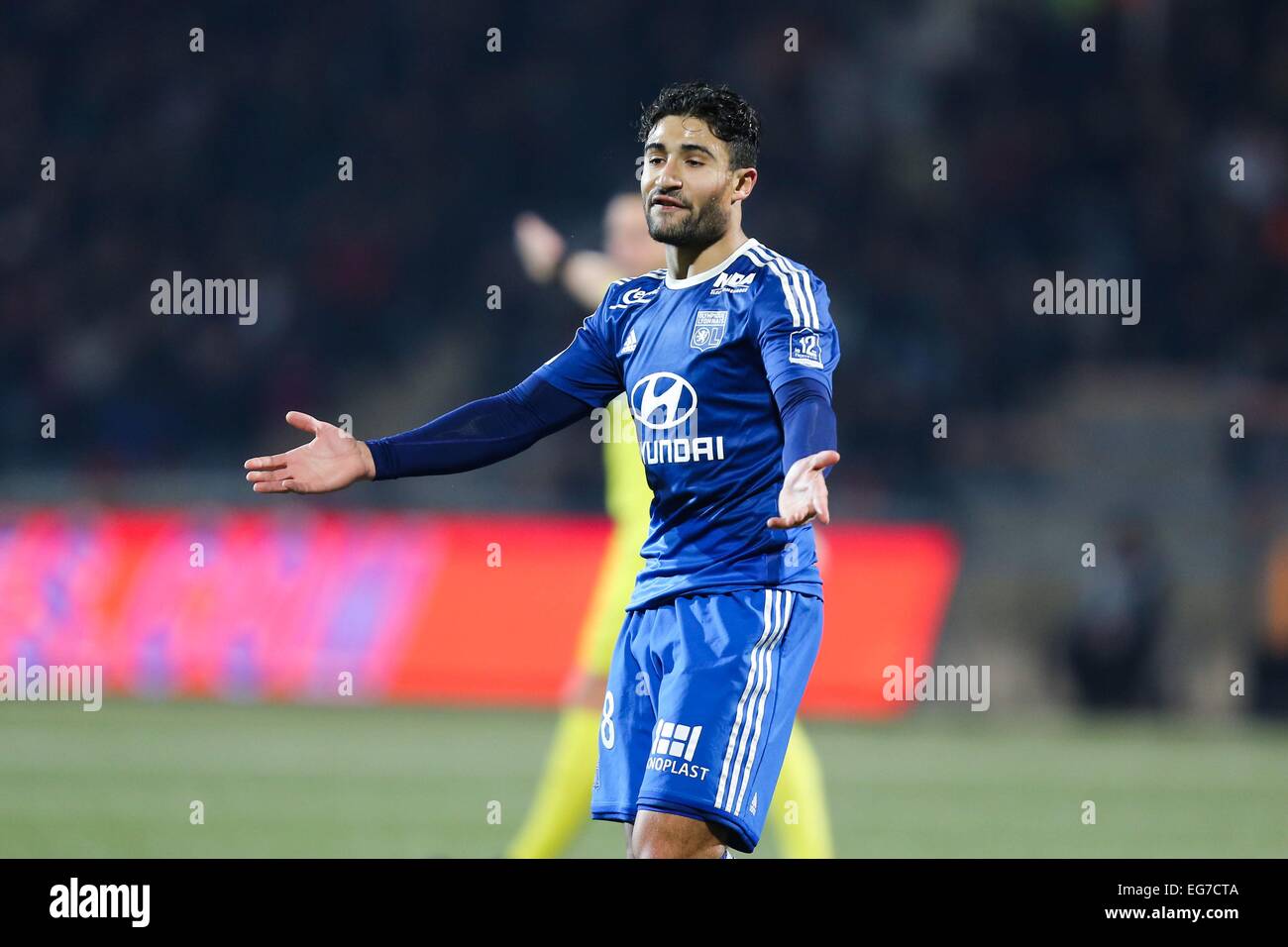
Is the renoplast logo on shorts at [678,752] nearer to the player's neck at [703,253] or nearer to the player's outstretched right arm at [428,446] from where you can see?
the player's outstretched right arm at [428,446]

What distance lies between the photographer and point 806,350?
4488 mm

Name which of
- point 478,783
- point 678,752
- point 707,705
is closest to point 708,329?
point 707,705

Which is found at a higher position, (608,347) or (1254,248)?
(1254,248)

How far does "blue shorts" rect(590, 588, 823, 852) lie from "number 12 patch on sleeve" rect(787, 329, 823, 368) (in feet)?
1.89

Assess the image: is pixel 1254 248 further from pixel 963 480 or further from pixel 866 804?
pixel 866 804

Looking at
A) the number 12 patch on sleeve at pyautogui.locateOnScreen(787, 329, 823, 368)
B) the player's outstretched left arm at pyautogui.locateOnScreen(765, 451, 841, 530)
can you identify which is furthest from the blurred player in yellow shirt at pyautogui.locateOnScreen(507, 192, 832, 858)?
the player's outstretched left arm at pyautogui.locateOnScreen(765, 451, 841, 530)

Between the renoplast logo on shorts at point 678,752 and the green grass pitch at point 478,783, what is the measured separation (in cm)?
328

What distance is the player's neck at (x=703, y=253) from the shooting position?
15.8ft

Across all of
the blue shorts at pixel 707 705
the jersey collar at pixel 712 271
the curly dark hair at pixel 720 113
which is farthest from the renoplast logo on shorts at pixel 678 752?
the curly dark hair at pixel 720 113

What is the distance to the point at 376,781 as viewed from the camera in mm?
10281

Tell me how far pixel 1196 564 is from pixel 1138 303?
327 centimetres

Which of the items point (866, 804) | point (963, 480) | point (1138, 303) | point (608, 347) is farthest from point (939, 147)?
point (608, 347)

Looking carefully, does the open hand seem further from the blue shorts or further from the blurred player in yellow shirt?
the blurred player in yellow shirt

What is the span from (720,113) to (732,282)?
0.41 metres
